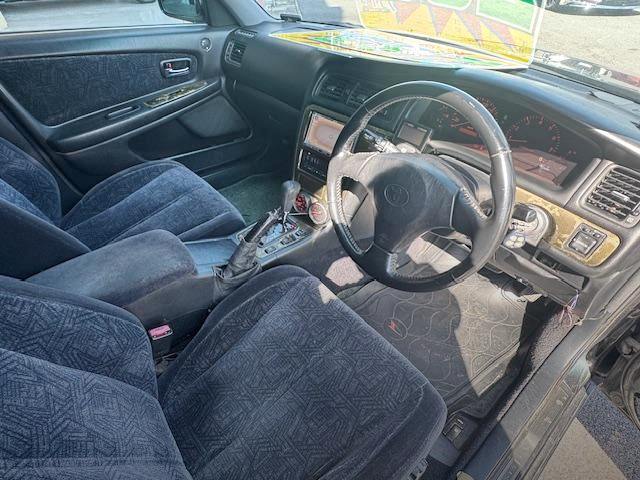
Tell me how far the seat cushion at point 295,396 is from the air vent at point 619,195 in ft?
2.20

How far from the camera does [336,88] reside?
73.7 inches

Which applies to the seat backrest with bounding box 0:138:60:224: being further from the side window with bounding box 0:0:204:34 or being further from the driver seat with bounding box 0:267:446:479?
the driver seat with bounding box 0:267:446:479

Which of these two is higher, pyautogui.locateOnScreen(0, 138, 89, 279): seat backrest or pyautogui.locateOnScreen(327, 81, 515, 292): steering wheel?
pyautogui.locateOnScreen(327, 81, 515, 292): steering wheel

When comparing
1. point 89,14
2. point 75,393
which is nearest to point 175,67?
point 89,14

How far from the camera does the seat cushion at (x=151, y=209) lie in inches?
63.6

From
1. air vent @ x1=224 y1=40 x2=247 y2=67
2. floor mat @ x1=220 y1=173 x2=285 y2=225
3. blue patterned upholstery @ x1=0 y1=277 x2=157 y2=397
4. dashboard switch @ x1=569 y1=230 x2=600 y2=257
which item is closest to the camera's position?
blue patterned upholstery @ x1=0 y1=277 x2=157 y2=397

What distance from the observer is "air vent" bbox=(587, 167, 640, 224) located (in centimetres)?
121

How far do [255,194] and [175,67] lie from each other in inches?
30.5

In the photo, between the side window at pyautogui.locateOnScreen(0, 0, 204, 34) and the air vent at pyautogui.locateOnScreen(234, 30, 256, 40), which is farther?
the air vent at pyautogui.locateOnScreen(234, 30, 256, 40)

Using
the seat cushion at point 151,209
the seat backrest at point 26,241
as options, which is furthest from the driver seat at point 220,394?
the seat cushion at point 151,209

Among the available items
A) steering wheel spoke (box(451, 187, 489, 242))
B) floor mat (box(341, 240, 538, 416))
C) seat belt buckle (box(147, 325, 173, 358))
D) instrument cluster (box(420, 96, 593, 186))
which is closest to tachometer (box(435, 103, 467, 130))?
instrument cluster (box(420, 96, 593, 186))

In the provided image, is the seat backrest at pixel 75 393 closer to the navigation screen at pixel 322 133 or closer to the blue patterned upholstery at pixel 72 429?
the blue patterned upholstery at pixel 72 429

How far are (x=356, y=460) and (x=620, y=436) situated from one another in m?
1.27

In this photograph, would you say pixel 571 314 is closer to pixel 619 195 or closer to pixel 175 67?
pixel 619 195
